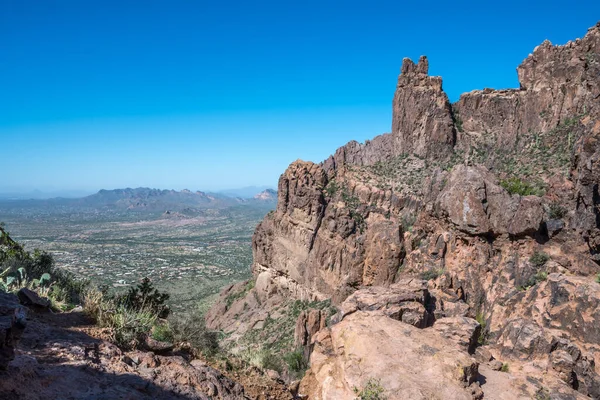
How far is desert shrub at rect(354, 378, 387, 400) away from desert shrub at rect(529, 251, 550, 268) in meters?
15.5

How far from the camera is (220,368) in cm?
866

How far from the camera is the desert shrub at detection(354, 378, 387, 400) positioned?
859 cm

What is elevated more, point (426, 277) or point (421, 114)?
point (421, 114)

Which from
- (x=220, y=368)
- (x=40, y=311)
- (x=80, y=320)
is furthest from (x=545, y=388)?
(x=40, y=311)

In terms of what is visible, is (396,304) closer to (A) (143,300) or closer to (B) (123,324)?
(A) (143,300)

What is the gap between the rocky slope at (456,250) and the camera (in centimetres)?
1148

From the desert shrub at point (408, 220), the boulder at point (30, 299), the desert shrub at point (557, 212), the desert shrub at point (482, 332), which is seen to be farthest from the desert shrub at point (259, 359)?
the desert shrub at point (408, 220)

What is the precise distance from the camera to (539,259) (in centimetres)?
1973

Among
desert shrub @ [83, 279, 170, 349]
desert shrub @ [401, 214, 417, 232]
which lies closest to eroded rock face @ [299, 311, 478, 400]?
desert shrub @ [83, 279, 170, 349]

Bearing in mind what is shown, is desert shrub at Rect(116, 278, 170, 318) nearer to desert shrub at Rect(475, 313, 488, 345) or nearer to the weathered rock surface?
the weathered rock surface

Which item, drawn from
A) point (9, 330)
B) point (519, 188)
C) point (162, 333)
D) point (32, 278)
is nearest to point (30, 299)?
point (162, 333)

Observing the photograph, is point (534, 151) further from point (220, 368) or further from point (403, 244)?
point (220, 368)

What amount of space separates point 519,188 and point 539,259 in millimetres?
10511

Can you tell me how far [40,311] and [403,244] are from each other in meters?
25.5
